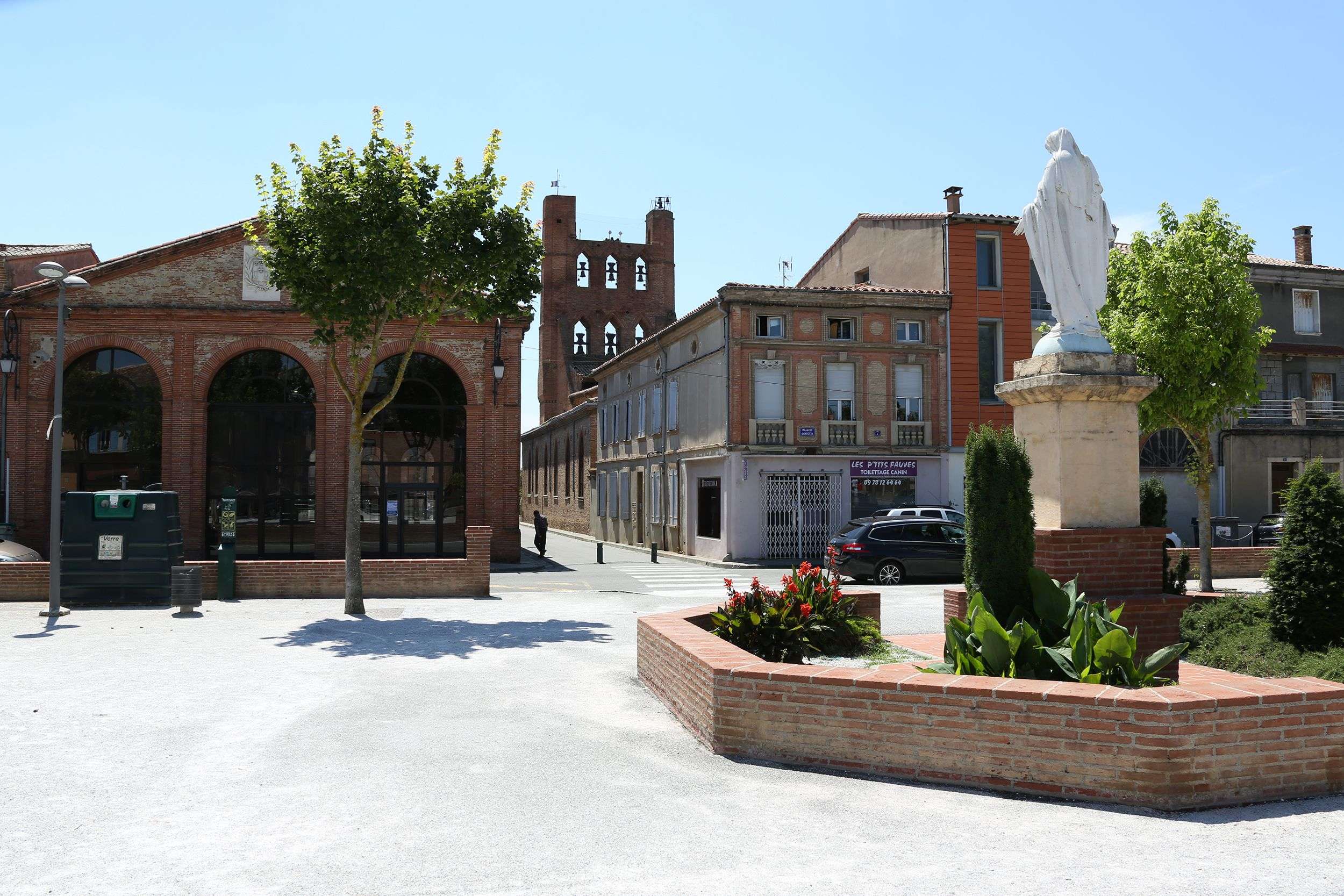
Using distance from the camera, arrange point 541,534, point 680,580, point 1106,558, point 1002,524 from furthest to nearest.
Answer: point 541,534, point 680,580, point 1106,558, point 1002,524

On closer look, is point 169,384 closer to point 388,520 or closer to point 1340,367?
point 388,520

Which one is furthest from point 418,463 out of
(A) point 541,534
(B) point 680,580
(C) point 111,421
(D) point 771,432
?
(D) point 771,432

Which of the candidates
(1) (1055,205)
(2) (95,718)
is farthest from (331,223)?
(1) (1055,205)

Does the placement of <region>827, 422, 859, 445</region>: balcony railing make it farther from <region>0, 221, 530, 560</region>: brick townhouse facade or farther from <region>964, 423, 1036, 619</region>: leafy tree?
<region>964, 423, 1036, 619</region>: leafy tree

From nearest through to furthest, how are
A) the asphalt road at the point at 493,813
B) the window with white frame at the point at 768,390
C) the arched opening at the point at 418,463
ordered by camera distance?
the asphalt road at the point at 493,813
the arched opening at the point at 418,463
the window with white frame at the point at 768,390

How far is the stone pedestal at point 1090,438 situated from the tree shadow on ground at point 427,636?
615 cm

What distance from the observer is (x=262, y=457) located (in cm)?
2584

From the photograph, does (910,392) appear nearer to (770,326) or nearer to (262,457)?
(770,326)

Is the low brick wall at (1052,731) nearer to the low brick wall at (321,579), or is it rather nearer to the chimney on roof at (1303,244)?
the low brick wall at (321,579)

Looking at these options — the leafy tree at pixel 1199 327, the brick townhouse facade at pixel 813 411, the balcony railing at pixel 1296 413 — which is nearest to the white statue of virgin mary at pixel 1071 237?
the leafy tree at pixel 1199 327

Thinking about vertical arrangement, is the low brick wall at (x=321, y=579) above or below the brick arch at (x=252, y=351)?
below

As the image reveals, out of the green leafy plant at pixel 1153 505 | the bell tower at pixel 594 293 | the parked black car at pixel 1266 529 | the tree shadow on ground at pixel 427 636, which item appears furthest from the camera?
the bell tower at pixel 594 293

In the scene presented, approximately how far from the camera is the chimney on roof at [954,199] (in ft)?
108

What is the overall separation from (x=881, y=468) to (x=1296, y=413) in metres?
15.8
